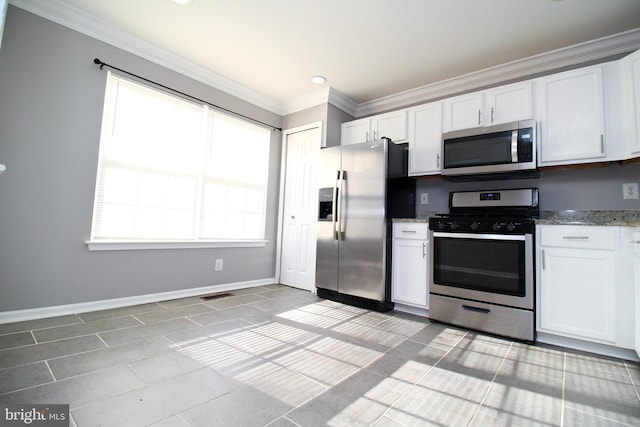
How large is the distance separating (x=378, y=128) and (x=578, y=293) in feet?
7.71

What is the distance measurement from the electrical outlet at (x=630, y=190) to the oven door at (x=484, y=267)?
943 millimetres

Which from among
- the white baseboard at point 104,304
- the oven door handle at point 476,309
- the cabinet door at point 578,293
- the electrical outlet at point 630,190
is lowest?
the white baseboard at point 104,304

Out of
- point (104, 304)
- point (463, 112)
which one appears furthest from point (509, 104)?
point (104, 304)

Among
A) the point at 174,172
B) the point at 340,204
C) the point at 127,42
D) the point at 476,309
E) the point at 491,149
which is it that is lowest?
the point at 476,309

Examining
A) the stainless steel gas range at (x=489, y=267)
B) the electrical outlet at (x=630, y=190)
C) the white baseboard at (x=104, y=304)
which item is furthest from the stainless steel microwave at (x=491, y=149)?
the white baseboard at (x=104, y=304)

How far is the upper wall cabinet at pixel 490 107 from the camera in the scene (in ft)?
8.27

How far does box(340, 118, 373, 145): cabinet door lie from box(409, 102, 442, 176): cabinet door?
54 centimetres

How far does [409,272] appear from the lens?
280 cm

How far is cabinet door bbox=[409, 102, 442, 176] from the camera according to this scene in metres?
2.96

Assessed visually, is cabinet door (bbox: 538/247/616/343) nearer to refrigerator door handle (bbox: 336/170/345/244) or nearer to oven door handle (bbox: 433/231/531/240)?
oven door handle (bbox: 433/231/531/240)

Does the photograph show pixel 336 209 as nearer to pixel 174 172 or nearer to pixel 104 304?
pixel 174 172

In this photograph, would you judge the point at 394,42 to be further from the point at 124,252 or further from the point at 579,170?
the point at 124,252

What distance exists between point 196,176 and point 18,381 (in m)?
2.21

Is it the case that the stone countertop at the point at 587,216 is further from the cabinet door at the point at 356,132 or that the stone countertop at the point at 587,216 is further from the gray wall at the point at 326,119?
the gray wall at the point at 326,119
